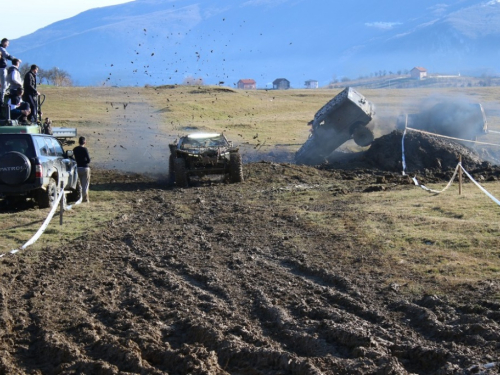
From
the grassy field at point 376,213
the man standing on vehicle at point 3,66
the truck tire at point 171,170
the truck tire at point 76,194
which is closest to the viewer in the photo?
the grassy field at point 376,213

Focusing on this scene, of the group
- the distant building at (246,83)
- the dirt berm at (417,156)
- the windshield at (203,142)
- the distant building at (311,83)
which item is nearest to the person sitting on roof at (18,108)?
the windshield at (203,142)

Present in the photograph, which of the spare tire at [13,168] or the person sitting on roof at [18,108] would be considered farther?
the person sitting on roof at [18,108]

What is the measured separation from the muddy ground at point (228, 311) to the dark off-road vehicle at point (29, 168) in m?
2.53

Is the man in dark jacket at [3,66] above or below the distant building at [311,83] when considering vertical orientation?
below

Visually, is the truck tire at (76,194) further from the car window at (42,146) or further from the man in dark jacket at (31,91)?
the man in dark jacket at (31,91)

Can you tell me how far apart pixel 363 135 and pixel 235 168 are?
868cm

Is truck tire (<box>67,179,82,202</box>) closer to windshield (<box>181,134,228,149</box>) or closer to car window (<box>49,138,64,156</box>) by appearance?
car window (<box>49,138,64,156</box>)

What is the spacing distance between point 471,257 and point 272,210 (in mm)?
5780

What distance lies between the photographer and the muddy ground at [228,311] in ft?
20.6

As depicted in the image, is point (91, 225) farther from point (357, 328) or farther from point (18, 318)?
point (357, 328)

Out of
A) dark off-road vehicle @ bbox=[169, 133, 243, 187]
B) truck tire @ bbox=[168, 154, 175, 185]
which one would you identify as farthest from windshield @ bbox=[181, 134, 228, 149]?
truck tire @ bbox=[168, 154, 175, 185]

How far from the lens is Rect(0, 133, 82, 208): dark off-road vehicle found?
14.4 metres

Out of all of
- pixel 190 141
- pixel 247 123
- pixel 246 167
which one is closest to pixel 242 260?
pixel 190 141

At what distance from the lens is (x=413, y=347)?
6.47m
